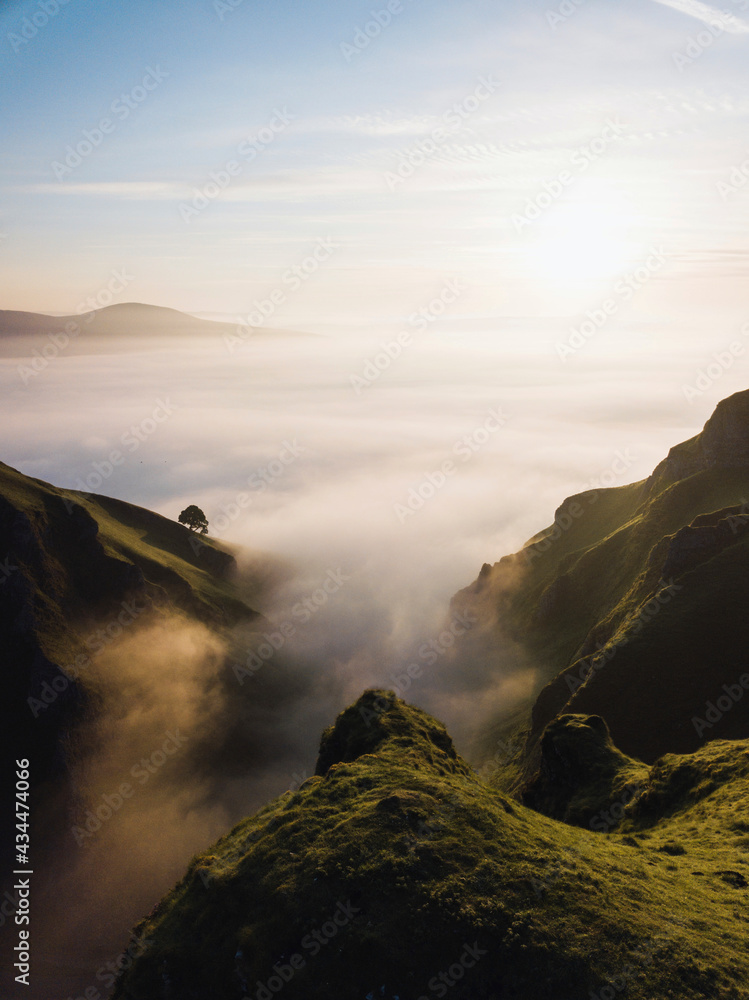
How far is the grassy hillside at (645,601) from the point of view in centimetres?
7788

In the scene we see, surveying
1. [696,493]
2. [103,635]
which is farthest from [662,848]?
[103,635]

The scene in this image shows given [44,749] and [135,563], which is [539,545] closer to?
[135,563]

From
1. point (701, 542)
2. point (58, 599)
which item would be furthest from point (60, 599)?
point (701, 542)

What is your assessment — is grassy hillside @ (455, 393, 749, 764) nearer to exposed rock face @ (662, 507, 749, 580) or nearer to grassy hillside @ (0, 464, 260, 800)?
exposed rock face @ (662, 507, 749, 580)

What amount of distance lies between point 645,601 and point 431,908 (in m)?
77.0

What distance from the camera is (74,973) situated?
327ft

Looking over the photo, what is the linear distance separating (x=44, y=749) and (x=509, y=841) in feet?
358

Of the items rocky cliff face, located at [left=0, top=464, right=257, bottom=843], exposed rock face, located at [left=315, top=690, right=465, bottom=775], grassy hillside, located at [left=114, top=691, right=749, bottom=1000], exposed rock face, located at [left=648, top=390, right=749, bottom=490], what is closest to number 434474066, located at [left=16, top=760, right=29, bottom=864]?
rocky cliff face, located at [left=0, top=464, right=257, bottom=843]

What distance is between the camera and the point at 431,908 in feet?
97.3

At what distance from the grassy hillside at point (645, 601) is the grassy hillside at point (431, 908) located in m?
38.8

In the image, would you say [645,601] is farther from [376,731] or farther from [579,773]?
[376,731]

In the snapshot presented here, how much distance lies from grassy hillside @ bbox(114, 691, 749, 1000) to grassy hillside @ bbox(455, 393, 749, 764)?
3881cm

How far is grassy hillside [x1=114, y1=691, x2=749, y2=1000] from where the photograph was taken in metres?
27.9

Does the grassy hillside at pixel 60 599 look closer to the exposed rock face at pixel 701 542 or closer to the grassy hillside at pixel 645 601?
the grassy hillside at pixel 645 601
